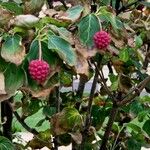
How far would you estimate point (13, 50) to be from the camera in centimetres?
113

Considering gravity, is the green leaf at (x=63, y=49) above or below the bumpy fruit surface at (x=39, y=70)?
above

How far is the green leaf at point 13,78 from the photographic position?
1.16 m

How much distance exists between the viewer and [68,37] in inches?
47.1

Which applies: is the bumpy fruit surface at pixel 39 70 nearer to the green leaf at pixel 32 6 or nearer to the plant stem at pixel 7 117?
the green leaf at pixel 32 6

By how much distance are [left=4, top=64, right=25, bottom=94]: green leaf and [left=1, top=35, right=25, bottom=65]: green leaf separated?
0.05 metres

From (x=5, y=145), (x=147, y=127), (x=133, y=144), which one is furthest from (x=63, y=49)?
(x=133, y=144)

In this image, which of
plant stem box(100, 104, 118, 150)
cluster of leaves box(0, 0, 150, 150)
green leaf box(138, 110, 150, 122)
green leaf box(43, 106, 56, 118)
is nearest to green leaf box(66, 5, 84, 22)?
cluster of leaves box(0, 0, 150, 150)

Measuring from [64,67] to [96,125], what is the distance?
0.78 meters

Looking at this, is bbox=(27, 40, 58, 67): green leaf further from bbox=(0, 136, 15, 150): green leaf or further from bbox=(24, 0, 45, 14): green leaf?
bbox=(0, 136, 15, 150): green leaf

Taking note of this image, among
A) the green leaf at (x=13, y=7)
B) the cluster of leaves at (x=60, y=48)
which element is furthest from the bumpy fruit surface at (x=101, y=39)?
the green leaf at (x=13, y=7)

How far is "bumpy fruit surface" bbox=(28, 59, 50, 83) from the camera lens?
109 cm

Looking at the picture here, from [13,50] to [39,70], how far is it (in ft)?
0.31

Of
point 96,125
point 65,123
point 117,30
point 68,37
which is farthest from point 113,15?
point 96,125

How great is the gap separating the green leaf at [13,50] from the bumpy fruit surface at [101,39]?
0.19 m
